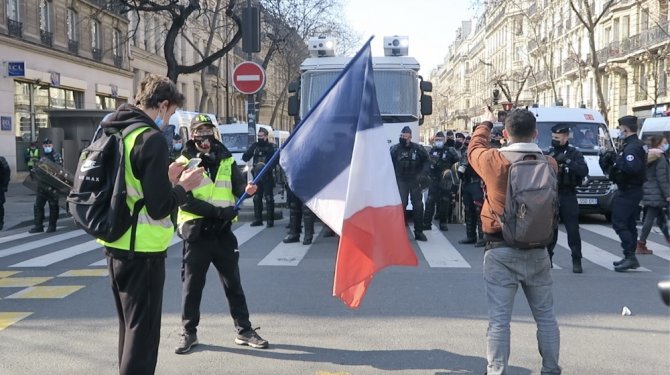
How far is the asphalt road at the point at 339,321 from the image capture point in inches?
191

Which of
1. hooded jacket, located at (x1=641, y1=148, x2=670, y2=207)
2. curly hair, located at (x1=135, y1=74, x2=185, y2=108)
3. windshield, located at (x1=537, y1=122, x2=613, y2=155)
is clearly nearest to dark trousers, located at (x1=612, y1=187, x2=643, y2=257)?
hooded jacket, located at (x1=641, y1=148, x2=670, y2=207)

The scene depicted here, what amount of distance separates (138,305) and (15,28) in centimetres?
2551

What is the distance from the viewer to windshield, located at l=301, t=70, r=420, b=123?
42.3 ft

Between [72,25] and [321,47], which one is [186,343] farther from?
[72,25]

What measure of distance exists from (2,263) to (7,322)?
3.65 m

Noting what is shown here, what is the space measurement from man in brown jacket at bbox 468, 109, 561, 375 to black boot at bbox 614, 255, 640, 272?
472 centimetres

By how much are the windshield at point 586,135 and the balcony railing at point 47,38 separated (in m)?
21.7

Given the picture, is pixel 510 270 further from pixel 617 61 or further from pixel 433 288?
pixel 617 61

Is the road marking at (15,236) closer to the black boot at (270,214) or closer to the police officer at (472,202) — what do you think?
the black boot at (270,214)

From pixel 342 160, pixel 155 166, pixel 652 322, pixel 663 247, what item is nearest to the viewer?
pixel 155 166

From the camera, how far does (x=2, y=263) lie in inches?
364

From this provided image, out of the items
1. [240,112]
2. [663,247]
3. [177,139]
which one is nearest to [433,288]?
[663,247]

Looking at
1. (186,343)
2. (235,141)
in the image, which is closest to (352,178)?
(186,343)

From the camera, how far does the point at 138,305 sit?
11.5 ft
